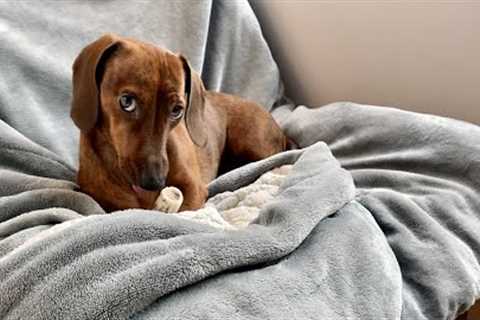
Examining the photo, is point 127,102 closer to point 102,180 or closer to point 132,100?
point 132,100

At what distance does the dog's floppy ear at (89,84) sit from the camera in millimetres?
1389

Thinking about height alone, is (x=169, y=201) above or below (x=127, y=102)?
below

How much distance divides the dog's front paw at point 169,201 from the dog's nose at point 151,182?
0.11 metres

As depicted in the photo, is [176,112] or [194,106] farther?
[194,106]

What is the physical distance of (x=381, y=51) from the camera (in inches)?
79.4

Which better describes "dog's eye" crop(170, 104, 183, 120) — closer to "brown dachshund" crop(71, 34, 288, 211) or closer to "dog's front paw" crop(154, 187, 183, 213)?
"brown dachshund" crop(71, 34, 288, 211)

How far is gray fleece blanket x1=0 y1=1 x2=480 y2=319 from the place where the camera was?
102cm

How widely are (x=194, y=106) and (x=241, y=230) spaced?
0.43 metres

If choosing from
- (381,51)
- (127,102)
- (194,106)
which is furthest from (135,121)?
(381,51)

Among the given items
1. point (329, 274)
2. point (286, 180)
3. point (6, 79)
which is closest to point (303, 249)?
point (329, 274)

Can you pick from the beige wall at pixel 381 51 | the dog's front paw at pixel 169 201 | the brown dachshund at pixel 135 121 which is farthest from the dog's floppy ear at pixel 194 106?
the beige wall at pixel 381 51

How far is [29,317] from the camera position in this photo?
3.19 feet

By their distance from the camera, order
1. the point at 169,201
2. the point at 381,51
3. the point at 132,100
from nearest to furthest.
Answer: the point at 132,100 → the point at 169,201 → the point at 381,51

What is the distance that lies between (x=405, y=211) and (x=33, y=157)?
0.85 m
